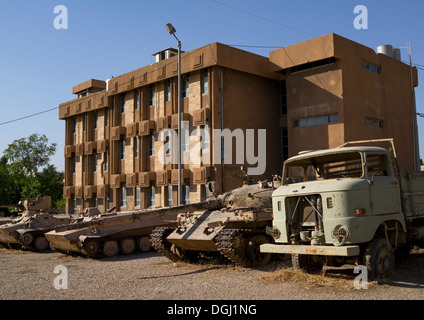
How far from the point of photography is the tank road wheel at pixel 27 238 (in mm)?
18797

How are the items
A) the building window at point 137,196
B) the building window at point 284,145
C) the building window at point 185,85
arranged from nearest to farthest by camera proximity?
the building window at point 185,85 < the building window at point 284,145 < the building window at point 137,196

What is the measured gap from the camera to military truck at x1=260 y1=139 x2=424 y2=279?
8.45m

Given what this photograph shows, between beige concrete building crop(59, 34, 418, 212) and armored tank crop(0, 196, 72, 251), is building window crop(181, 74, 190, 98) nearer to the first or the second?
beige concrete building crop(59, 34, 418, 212)

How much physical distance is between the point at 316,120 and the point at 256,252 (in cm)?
1562

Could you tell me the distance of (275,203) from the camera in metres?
9.91

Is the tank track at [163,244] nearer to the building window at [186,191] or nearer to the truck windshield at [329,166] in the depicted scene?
the truck windshield at [329,166]

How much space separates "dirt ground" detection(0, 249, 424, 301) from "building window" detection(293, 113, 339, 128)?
14.0 m

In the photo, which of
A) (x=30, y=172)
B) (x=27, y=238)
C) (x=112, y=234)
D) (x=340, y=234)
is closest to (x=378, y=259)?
(x=340, y=234)

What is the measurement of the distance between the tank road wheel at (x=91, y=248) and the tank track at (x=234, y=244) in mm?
5716

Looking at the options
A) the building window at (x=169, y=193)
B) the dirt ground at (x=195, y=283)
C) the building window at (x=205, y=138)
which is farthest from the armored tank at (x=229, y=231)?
the building window at (x=169, y=193)

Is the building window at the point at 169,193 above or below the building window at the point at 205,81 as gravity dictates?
below

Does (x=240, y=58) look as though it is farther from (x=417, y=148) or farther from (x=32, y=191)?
(x=32, y=191)
